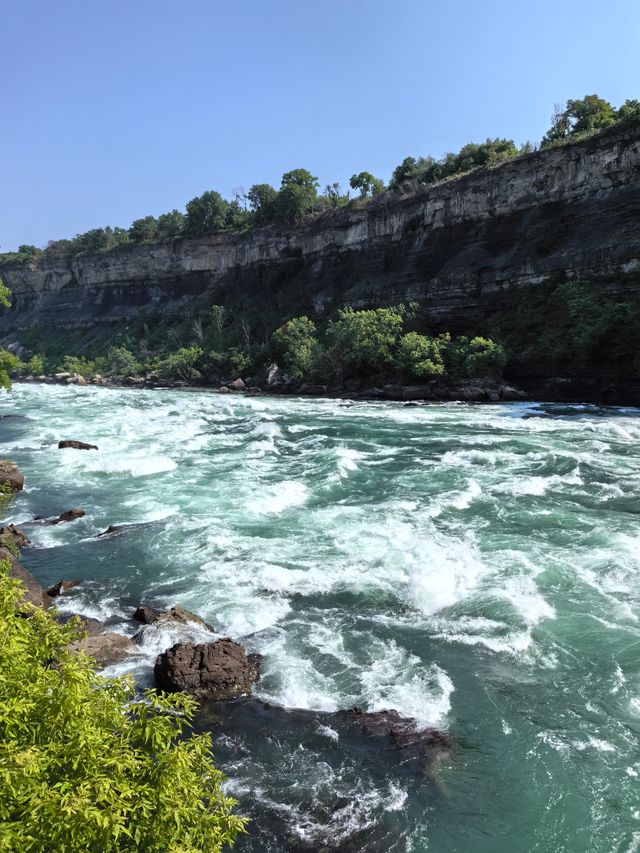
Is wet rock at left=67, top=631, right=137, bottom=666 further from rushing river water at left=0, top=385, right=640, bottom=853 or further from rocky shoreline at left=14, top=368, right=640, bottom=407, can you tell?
rocky shoreline at left=14, top=368, right=640, bottom=407

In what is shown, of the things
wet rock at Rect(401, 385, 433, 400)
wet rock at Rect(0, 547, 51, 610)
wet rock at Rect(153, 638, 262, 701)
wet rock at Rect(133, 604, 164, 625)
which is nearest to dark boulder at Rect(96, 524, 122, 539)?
wet rock at Rect(0, 547, 51, 610)

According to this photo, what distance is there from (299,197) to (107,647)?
73707 mm

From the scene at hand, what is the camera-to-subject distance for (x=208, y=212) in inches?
3351

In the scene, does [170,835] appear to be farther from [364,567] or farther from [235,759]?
[364,567]

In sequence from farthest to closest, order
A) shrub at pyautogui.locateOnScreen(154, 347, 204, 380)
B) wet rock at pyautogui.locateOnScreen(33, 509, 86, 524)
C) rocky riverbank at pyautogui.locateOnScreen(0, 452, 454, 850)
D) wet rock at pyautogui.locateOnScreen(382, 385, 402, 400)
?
shrub at pyautogui.locateOnScreen(154, 347, 204, 380), wet rock at pyautogui.locateOnScreen(382, 385, 402, 400), wet rock at pyautogui.locateOnScreen(33, 509, 86, 524), rocky riverbank at pyautogui.locateOnScreen(0, 452, 454, 850)

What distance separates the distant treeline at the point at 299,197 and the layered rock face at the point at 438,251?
2321mm

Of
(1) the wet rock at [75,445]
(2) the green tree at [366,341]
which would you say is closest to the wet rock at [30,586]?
(1) the wet rock at [75,445]

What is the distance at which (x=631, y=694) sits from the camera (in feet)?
24.3

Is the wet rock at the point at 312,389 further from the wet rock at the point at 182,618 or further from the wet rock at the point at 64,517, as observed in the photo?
the wet rock at the point at 182,618

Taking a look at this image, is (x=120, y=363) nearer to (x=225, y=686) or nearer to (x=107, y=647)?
(x=107, y=647)

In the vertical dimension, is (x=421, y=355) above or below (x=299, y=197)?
below

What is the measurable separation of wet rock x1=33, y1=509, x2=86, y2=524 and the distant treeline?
1773 inches

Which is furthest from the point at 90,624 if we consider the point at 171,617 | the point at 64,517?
the point at 64,517

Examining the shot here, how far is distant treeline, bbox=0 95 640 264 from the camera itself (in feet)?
161
